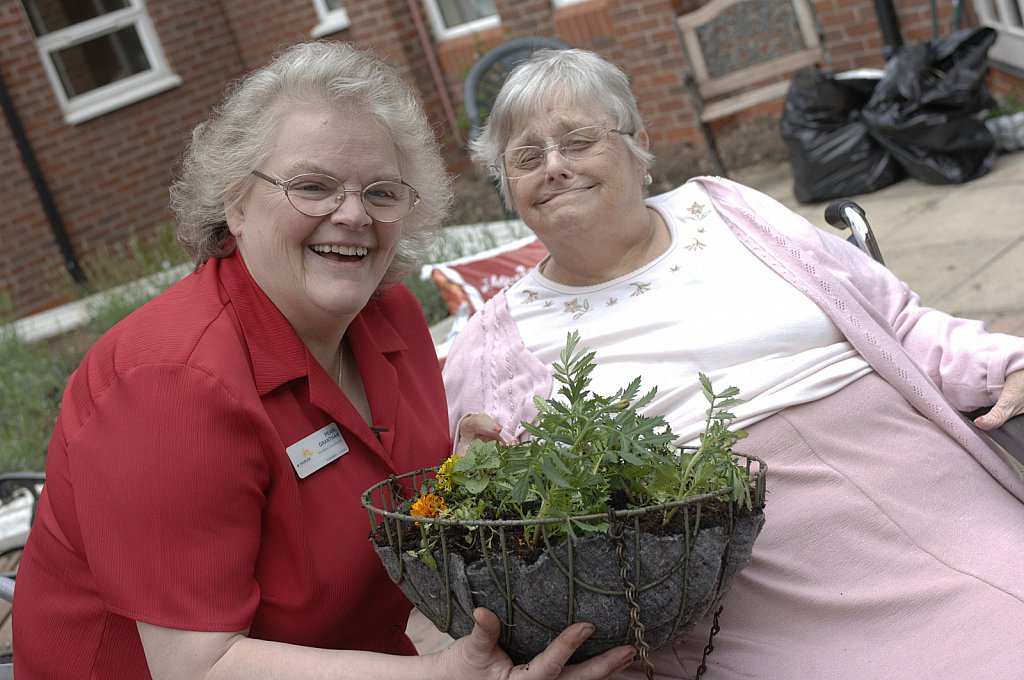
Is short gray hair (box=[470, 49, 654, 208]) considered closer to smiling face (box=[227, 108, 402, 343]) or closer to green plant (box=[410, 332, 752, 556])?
smiling face (box=[227, 108, 402, 343])

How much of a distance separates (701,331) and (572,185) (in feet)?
1.45

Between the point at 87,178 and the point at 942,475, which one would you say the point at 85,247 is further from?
the point at 942,475

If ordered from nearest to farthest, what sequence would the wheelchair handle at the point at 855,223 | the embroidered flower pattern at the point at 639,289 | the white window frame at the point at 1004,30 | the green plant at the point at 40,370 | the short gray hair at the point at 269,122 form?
1. the short gray hair at the point at 269,122
2. the embroidered flower pattern at the point at 639,289
3. the wheelchair handle at the point at 855,223
4. the green plant at the point at 40,370
5. the white window frame at the point at 1004,30

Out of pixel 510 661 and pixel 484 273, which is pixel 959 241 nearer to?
pixel 484 273

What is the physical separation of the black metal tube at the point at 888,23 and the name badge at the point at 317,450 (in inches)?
232

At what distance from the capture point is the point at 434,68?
994 cm

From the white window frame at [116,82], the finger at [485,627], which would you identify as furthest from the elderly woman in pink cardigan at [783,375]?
the white window frame at [116,82]

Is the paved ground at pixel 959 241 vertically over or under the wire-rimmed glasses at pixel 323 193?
under

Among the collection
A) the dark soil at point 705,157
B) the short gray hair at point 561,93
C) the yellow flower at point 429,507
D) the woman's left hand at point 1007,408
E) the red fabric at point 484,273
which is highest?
the short gray hair at point 561,93

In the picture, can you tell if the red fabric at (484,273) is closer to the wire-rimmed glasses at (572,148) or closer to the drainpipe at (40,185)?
the wire-rimmed glasses at (572,148)

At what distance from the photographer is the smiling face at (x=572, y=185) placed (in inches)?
91.1

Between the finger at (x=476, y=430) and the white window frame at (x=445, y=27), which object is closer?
the finger at (x=476, y=430)

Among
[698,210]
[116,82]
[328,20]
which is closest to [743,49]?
[328,20]

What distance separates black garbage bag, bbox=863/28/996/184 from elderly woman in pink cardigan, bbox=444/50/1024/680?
360cm
